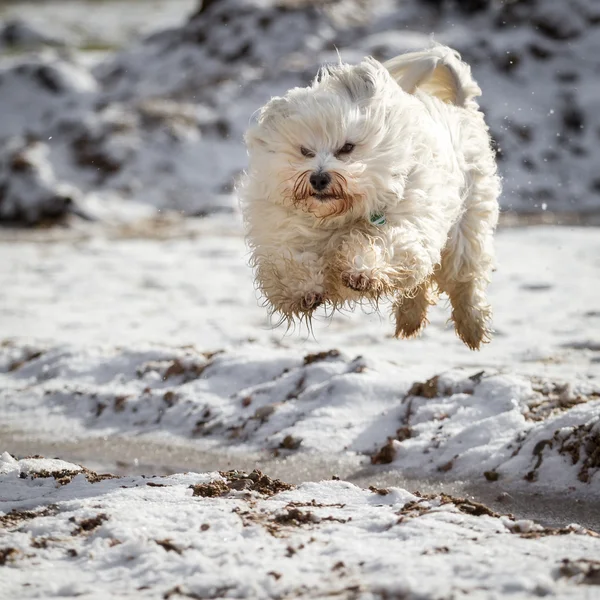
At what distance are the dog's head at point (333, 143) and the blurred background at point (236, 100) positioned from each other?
7490mm

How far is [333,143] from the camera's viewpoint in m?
4.04

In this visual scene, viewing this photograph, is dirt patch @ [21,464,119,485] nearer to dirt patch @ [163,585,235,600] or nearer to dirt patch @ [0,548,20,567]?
dirt patch @ [0,548,20,567]

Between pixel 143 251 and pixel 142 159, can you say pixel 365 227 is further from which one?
pixel 142 159

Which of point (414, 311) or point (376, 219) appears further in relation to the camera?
point (414, 311)

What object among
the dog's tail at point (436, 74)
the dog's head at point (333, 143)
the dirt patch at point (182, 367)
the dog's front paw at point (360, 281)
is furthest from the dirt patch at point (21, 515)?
the dog's tail at point (436, 74)

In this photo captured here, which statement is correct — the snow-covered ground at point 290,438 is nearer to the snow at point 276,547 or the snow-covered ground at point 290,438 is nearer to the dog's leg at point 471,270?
the snow at point 276,547

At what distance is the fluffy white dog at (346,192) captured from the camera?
4008 mm

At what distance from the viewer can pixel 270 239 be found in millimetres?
4324

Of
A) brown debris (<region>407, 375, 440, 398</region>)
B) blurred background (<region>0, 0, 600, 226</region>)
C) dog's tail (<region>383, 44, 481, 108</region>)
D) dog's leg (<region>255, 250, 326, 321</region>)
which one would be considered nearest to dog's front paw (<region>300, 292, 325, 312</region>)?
dog's leg (<region>255, 250, 326, 321</region>)

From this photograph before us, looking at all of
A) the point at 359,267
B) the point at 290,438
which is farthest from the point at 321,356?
the point at 359,267

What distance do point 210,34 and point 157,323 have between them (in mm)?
12594

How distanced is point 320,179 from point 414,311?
1492 mm

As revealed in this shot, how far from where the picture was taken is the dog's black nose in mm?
3879

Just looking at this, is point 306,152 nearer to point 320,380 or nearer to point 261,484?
point 261,484
